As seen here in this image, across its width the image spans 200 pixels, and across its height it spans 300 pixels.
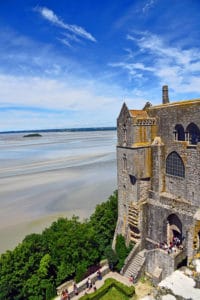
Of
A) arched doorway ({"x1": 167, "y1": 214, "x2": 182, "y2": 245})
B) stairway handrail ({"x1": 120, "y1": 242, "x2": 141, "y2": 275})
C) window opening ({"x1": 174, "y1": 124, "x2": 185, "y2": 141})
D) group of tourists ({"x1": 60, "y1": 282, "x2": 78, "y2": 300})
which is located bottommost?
group of tourists ({"x1": 60, "y1": 282, "x2": 78, "y2": 300})

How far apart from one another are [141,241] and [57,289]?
27.3 feet

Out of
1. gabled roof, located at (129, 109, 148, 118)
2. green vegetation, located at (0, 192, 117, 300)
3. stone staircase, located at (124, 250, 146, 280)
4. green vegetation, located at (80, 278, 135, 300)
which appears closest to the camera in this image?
green vegetation, located at (80, 278, 135, 300)

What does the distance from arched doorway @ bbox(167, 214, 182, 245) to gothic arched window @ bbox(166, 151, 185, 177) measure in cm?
361

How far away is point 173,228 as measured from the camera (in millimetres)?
22328

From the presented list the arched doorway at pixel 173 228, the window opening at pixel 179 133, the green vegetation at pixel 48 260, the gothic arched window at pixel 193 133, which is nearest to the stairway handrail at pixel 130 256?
the green vegetation at pixel 48 260

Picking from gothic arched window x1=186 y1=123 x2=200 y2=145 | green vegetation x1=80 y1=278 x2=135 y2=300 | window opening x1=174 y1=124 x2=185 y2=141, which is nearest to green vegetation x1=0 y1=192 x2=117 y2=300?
green vegetation x1=80 y1=278 x2=135 y2=300

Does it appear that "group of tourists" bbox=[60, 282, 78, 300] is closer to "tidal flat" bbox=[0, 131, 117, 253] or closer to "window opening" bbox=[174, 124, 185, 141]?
"tidal flat" bbox=[0, 131, 117, 253]

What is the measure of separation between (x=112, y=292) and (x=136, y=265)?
3495 millimetres

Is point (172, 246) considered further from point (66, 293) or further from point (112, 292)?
point (66, 293)

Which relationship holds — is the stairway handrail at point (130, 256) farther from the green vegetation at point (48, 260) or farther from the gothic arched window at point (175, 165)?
the gothic arched window at point (175, 165)

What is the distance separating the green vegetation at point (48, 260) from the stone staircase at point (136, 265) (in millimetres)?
3147

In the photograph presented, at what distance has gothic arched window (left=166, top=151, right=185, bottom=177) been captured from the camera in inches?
863

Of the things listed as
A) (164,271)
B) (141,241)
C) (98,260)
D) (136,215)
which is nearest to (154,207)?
(136,215)

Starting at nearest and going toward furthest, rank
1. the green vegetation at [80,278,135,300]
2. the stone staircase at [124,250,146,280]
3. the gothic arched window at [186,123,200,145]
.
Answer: the green vegetation at [80,278,135,300], the gothic arched window at [186,123,200,145], the stone staircase at [124,250,146,280]
